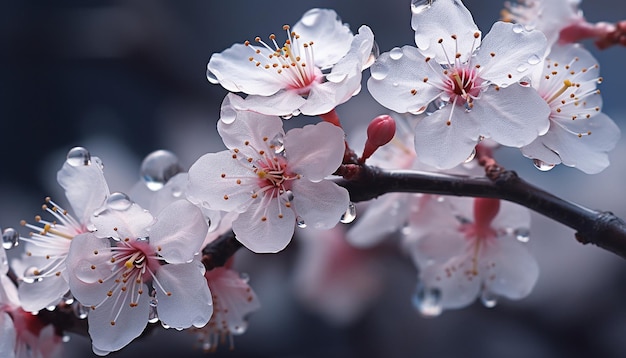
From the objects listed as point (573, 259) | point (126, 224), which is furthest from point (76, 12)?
point (126, 224)

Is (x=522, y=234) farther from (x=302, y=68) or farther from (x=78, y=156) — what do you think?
(x=78, y=156)

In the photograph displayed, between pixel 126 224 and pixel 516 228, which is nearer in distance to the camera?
pixel 126 224

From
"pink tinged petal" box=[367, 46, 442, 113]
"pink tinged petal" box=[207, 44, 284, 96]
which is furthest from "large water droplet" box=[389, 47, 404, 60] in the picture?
"pink tinged petal" box=[207, 44, 284, 96]

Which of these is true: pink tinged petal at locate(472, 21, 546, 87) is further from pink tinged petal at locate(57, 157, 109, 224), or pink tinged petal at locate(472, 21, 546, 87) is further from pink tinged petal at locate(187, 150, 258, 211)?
pink tinged petal at locate(57, 157, 109, 224)

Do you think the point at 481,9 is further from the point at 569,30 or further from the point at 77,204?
the point at 77,204

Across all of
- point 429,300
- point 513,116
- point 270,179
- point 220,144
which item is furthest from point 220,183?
point 220,144

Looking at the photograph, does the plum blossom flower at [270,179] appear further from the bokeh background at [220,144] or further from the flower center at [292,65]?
the bokeh background at [220,144]

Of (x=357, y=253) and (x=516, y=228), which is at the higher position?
(x=516, y=228)
